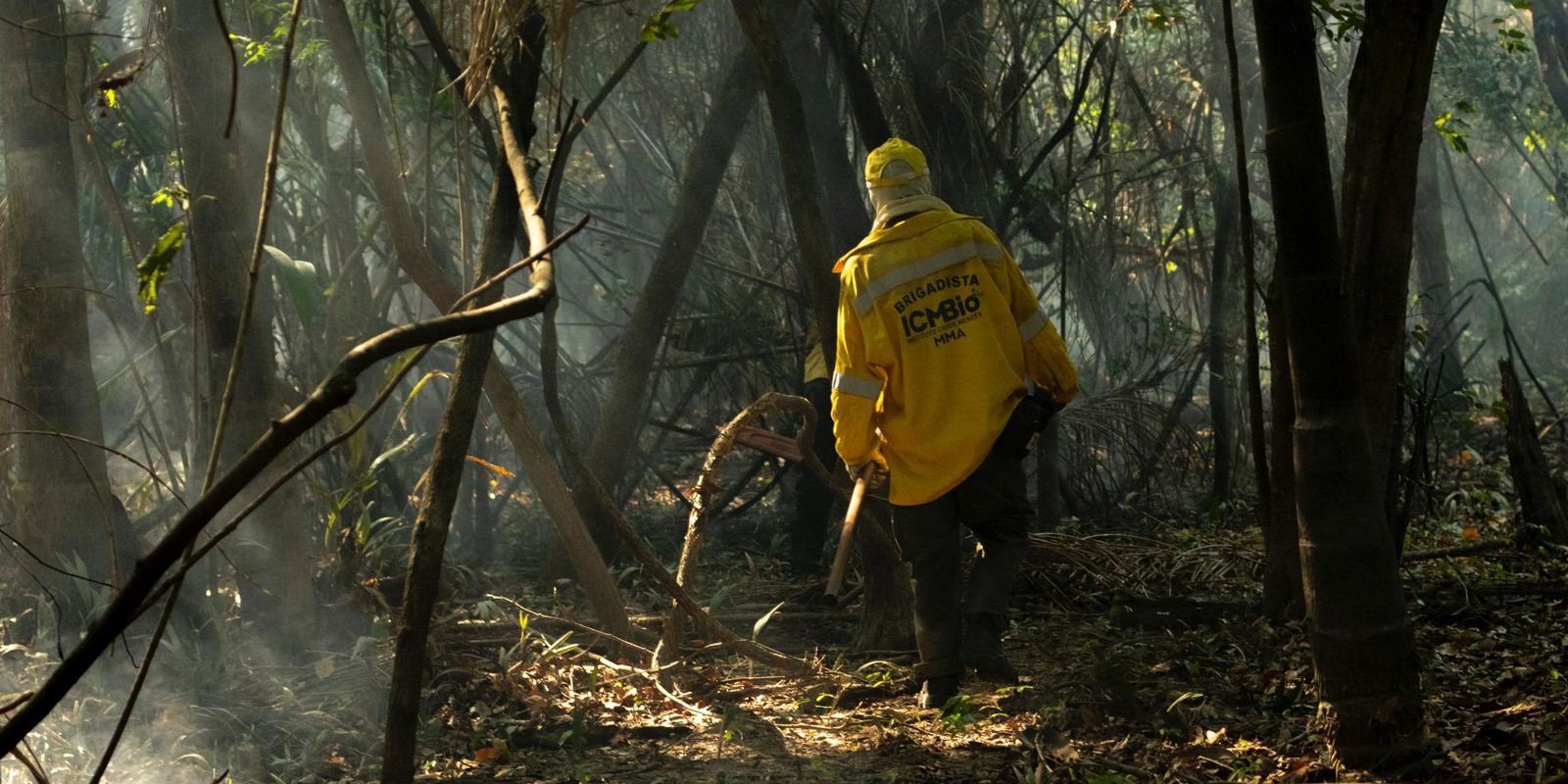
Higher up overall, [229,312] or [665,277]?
[665,277]

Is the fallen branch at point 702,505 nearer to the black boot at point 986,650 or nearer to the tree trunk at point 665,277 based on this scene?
the black boot at point 986,650

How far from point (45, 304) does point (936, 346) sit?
3461 mm

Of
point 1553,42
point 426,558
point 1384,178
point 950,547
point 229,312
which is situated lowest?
point 950,547

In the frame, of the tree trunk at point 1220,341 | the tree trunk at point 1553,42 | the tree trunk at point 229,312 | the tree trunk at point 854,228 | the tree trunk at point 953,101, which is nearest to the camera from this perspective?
the tree trunk at point 229,312

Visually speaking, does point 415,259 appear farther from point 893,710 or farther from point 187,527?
point 187,527

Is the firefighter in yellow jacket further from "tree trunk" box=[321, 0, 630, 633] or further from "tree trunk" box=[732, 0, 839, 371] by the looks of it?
"tree trunk" box=[321, 0, 630, 633]

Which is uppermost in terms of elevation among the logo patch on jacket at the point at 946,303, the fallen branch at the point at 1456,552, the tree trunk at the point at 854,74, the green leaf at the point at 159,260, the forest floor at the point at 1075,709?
the tree trunk at the point at 854,74

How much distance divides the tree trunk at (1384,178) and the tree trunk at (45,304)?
14.5 feet

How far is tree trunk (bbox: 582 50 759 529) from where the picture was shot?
267 inches

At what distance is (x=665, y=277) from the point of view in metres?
6.88

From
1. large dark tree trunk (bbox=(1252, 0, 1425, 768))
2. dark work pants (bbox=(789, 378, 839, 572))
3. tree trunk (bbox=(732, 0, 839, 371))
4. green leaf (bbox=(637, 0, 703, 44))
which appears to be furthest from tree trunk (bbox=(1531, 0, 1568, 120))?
green leaf (bbox=(637, 0, 703, 44))

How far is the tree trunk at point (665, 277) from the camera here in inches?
267

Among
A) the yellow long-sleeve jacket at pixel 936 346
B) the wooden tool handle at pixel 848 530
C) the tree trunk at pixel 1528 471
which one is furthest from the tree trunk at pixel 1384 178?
the tree trunk at pixel 1528 471

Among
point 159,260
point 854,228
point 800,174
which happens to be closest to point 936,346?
point 800,174
